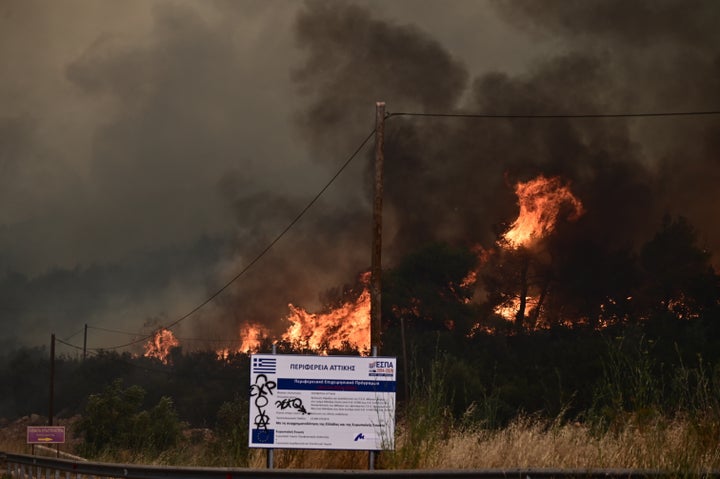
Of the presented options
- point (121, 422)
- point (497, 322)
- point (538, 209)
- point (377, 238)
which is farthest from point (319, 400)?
point (538, 209)

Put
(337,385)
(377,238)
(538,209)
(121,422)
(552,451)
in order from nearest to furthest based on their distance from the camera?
(552,451) < (337,385) < (377,238) < (121,422) < (538,209)

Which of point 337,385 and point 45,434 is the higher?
point 337,385

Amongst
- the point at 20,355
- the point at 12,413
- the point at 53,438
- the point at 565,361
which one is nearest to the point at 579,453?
the point at 53,438

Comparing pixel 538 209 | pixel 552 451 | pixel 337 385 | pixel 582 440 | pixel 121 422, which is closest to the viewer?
pixel 552 451

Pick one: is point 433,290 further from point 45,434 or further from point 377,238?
point 377,238

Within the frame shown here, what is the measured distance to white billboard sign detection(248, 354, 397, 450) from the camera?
13719 mm

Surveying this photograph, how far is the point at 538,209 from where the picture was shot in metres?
97.4

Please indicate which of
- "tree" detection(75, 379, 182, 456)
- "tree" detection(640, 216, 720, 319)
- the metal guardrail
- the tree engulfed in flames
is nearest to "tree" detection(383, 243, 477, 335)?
the tree engulfed in flames

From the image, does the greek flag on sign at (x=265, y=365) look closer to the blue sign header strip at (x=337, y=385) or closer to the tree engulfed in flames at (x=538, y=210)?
the blue sign header strip at (x=337, y=385)

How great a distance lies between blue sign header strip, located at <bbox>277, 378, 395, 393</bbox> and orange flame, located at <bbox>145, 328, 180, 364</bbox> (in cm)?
10441

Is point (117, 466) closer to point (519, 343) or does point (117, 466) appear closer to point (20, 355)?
point (519, 343)

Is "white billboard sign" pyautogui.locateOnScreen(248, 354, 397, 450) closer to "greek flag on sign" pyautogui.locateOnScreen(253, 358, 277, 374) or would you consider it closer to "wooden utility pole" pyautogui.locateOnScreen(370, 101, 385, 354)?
"greek flag on sign" pyautogui.locateOnScreen(253, 358, 277, 374)

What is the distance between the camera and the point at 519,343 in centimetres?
7431

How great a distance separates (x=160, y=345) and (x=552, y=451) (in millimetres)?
109018
